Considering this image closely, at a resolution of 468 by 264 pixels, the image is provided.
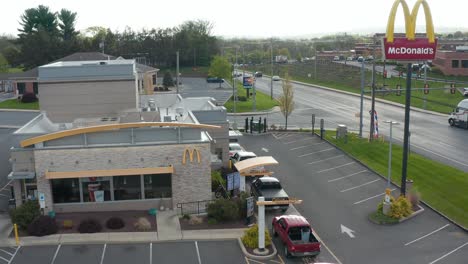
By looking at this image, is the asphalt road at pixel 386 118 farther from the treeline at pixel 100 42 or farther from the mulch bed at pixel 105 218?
the treeline at pixel 100 42

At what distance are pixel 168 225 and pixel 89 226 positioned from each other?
3861 mm

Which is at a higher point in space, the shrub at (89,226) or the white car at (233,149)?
the white car at (233,149)

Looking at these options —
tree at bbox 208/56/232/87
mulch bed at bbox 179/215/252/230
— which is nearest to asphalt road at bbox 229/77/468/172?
tree at bbox 208/56/232/87

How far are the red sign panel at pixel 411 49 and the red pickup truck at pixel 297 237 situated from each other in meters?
11.2

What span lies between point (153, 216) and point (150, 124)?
193 inches

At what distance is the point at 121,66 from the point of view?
35.8 m

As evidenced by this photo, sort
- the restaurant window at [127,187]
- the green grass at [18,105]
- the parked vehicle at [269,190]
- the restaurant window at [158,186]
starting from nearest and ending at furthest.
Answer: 1. the parked vehicle at [269,190]
2. the restaurant window at [127,187]
3. the restaurant window at [158,186]
4. the green grass at [18,105]

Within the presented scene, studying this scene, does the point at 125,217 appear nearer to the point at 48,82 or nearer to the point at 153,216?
the point at 153,216

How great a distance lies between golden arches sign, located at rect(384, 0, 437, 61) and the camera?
27156 millimetres

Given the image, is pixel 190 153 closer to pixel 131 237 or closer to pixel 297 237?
pixel 131 237

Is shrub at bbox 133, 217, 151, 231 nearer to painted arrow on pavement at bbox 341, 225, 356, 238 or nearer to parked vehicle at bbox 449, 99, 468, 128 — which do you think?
painted arrow on pavement at bbox 341, 225, 356, 238

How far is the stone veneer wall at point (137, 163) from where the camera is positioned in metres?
27.0

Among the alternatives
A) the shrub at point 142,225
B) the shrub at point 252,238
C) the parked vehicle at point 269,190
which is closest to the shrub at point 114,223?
the shrub at point 142,225

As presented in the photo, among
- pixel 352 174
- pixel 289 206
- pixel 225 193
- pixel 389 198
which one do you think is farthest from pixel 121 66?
pixel 389 198
